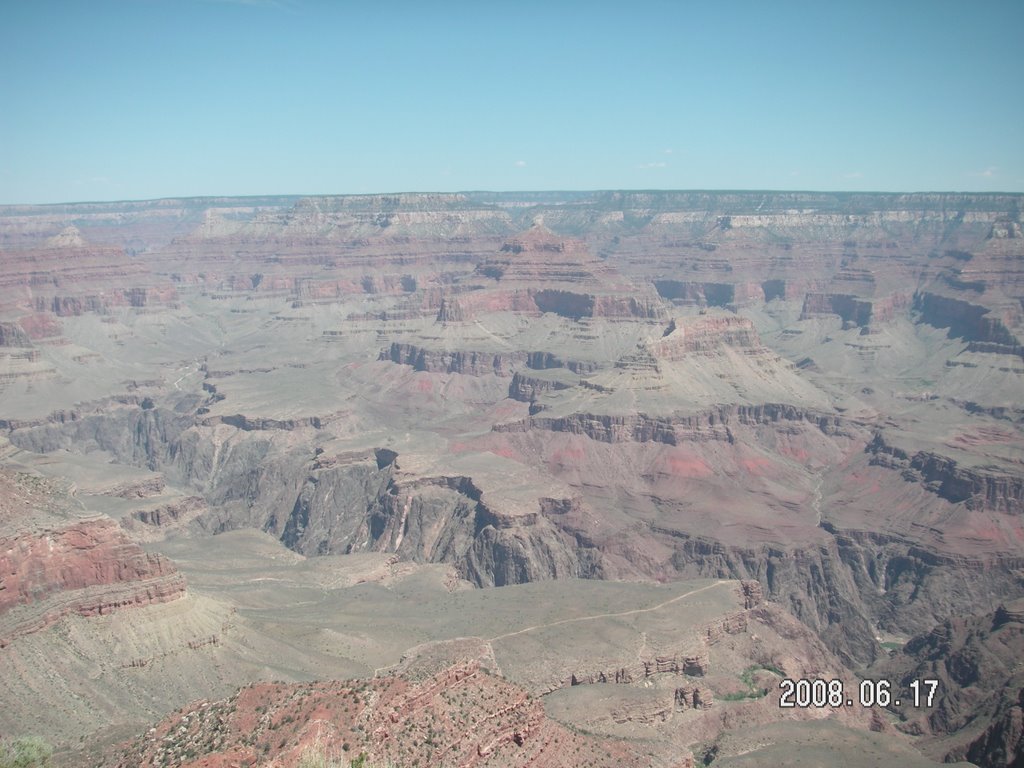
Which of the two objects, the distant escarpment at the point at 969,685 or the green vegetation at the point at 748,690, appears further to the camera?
the green vegetation at the point at 748,690

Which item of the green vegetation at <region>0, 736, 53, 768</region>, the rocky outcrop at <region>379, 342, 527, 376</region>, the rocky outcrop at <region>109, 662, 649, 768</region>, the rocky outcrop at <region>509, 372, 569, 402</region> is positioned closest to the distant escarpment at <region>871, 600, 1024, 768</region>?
the rocky outcrop at <region>109, 662, 649, 768</region>

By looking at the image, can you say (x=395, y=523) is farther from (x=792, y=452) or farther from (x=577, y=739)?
(x=577, y=739)

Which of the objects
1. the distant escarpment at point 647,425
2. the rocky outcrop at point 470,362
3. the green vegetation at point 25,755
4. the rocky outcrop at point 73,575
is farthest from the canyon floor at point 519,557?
the green vegetation at point 25,755

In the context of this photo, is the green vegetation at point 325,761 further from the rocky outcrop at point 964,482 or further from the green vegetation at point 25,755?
Result: the rocky outcrop at point 964,482

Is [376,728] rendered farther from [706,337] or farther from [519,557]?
[706,337]

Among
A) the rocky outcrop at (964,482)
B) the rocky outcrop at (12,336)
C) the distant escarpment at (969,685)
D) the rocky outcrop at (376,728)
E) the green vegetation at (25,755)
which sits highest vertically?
the rocky outcrop at (376,728)

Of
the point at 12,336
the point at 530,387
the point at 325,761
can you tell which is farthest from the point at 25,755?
the point at 12,336

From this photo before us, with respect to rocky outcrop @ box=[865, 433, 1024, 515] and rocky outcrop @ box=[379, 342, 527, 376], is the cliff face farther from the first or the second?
rocky outcrop @ box=[379, 342, 527, 376]
